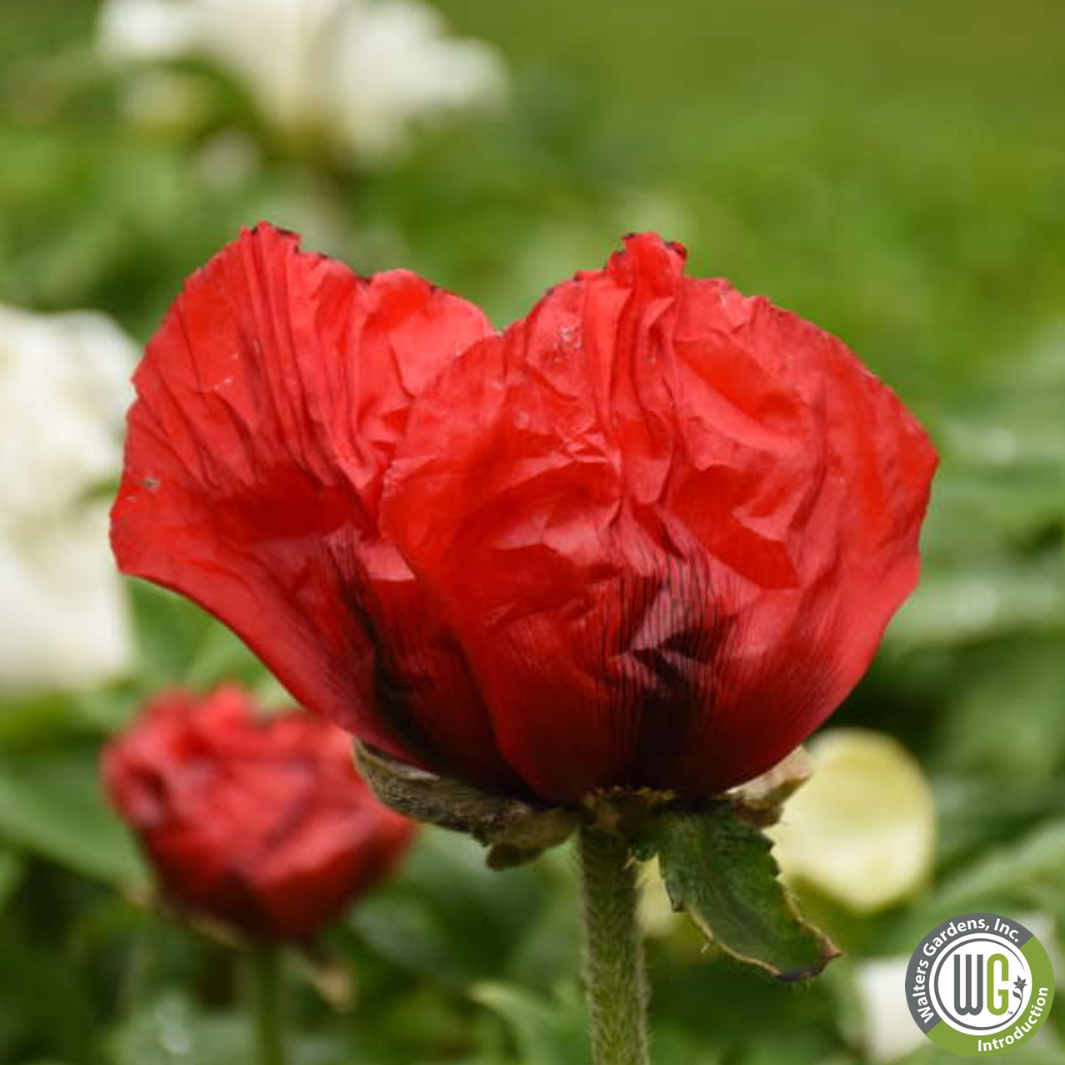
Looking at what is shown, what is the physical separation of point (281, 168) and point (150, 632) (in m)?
0.92

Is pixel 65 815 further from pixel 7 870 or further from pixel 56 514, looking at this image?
pixel 56 514

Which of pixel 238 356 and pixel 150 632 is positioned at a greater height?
pixel 150 632

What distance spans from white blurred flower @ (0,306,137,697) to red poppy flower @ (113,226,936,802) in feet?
1.91

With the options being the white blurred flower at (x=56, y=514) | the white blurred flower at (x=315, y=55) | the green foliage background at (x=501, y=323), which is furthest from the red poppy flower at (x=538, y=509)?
the white blurred flower at (x=315, y=55)

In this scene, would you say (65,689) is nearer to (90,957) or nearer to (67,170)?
(90,957)

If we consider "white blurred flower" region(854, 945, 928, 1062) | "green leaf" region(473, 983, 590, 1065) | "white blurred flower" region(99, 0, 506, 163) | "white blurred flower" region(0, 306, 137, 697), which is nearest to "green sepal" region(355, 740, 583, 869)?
"green leaf" region(473, 983, 590, 1065)

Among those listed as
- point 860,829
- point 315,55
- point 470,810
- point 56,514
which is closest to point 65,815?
point 56,514

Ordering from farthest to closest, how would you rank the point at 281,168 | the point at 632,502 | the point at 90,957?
the point at 281,168
the point at 90,957
the point at 632,502

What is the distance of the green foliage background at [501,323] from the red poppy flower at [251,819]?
68mm

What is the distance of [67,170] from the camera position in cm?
188

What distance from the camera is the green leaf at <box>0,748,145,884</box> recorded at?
1.04m

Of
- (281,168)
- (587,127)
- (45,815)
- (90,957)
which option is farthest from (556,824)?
(587,127)

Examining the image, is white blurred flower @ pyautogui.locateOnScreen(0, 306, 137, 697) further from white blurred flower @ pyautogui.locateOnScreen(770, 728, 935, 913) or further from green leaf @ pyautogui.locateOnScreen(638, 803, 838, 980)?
green leaf @ pyautogui.locateOnScreen(638, 803, 838, 980)

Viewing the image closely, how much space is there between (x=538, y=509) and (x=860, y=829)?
0.50 m
